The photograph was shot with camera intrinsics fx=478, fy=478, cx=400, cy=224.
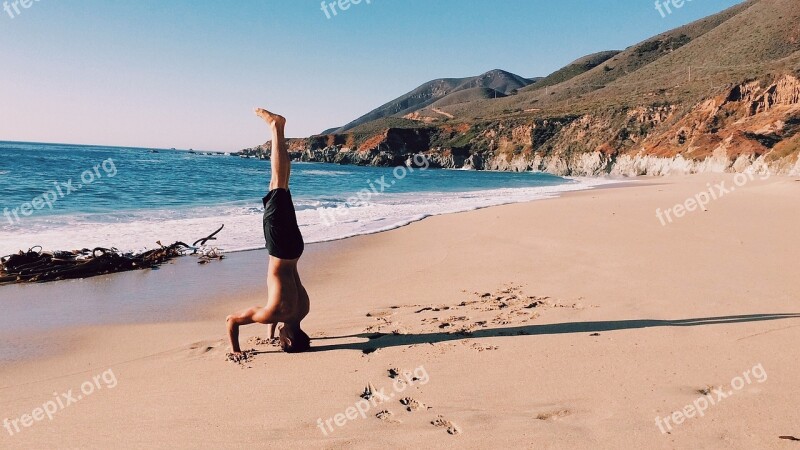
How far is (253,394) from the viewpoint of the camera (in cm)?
363

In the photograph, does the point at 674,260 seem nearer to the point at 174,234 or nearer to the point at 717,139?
the point at 174,234

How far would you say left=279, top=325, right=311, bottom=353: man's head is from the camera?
14.6 feet

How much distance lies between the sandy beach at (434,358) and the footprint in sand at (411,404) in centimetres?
1

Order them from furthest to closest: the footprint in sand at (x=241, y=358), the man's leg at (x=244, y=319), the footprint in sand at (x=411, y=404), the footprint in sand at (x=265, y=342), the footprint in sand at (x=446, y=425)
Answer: the footprint in sand at (x=265, y=342)
the man's leg at (x=244, y=319)
the footprint in sand at (x=241, y=358)
the footprint in sand at (x=411, y=404)
the footprint in sand at (x=446, y=425)

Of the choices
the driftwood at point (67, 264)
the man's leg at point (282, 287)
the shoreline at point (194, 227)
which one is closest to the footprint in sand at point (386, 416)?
the man's leg at point (282, 287)

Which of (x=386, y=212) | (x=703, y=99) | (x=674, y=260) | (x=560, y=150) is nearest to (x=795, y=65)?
(x=703, y=99)

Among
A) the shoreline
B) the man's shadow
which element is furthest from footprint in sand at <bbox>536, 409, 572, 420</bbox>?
the shoreline

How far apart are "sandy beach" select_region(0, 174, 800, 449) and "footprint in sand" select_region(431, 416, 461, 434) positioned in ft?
0.04

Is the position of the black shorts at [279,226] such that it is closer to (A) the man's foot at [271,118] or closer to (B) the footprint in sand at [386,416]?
(A) the man's foot at [271,118]

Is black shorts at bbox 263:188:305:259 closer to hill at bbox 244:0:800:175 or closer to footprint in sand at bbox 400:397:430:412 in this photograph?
footprint in sand at bbox 400:397:430:412

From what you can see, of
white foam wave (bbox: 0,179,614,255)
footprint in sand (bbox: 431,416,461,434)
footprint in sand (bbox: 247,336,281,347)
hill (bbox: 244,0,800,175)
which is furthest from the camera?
hill (bbox: 244,0,800,175)

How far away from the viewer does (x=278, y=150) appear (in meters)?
4.52

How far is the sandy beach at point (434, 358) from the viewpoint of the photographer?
10.1ft

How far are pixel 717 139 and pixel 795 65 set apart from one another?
1276 centimetres
